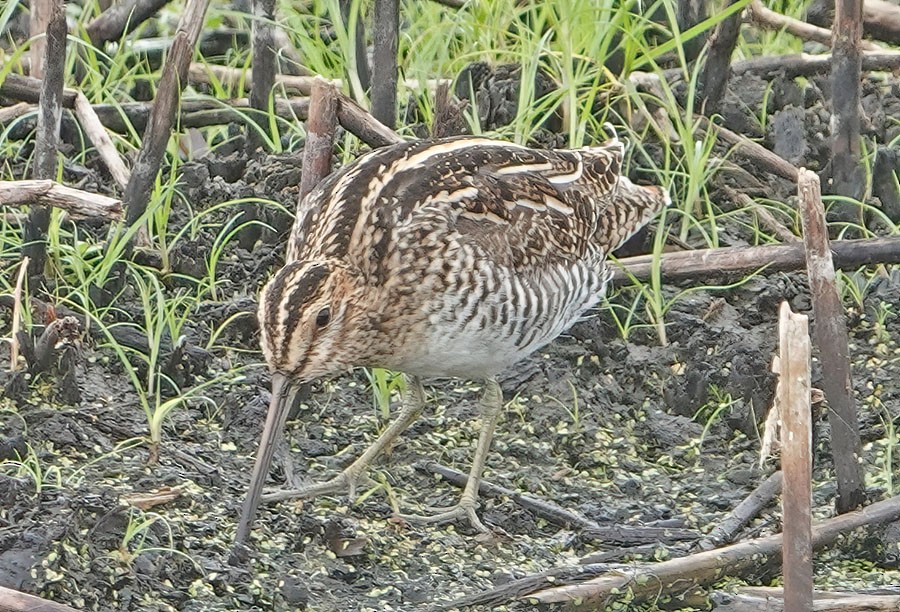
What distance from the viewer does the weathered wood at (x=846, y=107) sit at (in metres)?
5.39

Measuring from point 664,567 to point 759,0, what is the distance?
3122mm

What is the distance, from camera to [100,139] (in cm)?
569

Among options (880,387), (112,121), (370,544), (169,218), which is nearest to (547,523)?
(370,544)

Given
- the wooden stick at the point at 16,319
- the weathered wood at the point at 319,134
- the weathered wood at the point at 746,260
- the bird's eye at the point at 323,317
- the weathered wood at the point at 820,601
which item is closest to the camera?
the weathered wood at the point at 820,601

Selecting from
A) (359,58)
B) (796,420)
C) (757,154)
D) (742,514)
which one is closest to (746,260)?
(757,154)

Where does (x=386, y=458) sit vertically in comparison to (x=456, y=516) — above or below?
above

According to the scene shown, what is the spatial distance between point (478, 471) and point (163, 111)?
5.16 ft

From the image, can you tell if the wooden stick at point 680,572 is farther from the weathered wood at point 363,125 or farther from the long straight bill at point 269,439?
the weathered wood at point 363,125

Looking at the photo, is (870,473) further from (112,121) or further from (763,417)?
(112,121)

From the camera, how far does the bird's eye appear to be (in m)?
4.29

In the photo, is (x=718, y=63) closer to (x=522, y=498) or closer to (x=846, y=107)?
(x=846, y=107)

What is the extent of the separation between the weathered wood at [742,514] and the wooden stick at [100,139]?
242 centimetres

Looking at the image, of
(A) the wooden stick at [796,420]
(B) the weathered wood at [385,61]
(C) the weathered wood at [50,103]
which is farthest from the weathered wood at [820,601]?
(C) the weathered wood at [50,103]

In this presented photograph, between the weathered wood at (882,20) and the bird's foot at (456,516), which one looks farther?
the weathered wood at (882,20)
